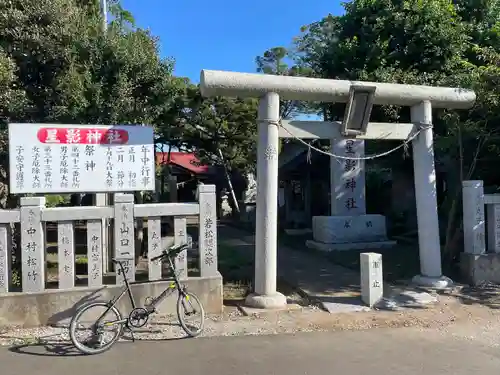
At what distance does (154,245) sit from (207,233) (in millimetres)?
793

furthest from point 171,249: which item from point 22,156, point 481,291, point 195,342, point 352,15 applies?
point 352,15

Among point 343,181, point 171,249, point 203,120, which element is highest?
point 203,120

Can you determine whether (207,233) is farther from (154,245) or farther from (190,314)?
(190,314)

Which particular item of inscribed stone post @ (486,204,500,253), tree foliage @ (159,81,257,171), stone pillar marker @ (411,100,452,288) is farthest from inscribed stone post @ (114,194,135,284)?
tree foliage @ (159,81,257,171)

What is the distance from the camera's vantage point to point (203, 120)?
1927 cm

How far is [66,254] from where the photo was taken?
22.5 feet

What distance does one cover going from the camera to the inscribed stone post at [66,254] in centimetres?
680

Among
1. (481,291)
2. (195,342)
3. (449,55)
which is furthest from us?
(449,55)

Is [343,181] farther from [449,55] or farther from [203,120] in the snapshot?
[203,120]

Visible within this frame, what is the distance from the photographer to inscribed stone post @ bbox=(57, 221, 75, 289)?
6805 millimetres

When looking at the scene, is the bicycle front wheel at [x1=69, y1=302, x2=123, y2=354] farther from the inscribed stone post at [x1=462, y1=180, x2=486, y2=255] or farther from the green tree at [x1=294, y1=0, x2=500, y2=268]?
the green tree at [x1=294, y1=0, x2=500, y2=268]

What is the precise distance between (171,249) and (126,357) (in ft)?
4.99

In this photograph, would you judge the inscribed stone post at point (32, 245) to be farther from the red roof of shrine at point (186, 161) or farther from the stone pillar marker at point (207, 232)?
the red roof of shrine at point (186, 161)

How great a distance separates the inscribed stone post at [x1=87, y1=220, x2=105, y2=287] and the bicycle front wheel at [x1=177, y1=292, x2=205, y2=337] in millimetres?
1409
